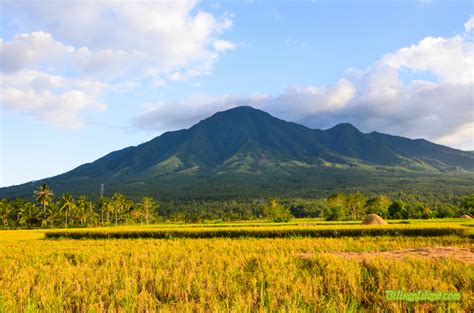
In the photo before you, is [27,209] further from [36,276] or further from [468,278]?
[468,278]

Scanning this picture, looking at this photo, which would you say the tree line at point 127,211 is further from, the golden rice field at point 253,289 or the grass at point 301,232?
the golden rice field at point 253,289

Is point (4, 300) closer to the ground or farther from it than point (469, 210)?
farther from it

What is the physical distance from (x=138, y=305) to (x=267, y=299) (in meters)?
3.71

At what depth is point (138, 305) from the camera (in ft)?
33.4

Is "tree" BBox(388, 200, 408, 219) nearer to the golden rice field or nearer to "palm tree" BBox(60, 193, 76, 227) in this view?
the golden rice field

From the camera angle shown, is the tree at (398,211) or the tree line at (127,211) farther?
the tree line at (127,211)

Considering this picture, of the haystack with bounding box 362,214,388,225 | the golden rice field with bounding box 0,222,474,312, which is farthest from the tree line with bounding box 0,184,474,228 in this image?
the golden rice field with bounding box 0,222,474,312

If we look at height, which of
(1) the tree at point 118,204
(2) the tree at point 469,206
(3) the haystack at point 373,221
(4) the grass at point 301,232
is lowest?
(2) the tree at point 469,206

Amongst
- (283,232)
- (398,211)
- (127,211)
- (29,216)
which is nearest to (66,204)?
(29,216)

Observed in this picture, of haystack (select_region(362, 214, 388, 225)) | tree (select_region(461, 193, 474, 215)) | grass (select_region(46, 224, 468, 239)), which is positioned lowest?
tree (select_region(461, 193, 474, 215))

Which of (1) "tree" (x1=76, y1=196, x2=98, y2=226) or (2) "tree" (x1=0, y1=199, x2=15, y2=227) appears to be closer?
(2) "tree" (x1=0, y1=199, x2=15, y2=227)

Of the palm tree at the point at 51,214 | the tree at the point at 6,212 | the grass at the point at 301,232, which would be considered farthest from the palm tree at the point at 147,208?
the grass at the point at 301,232

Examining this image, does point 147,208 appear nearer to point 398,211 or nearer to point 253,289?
point 398,211

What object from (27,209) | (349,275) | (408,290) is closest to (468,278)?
(408,290)
